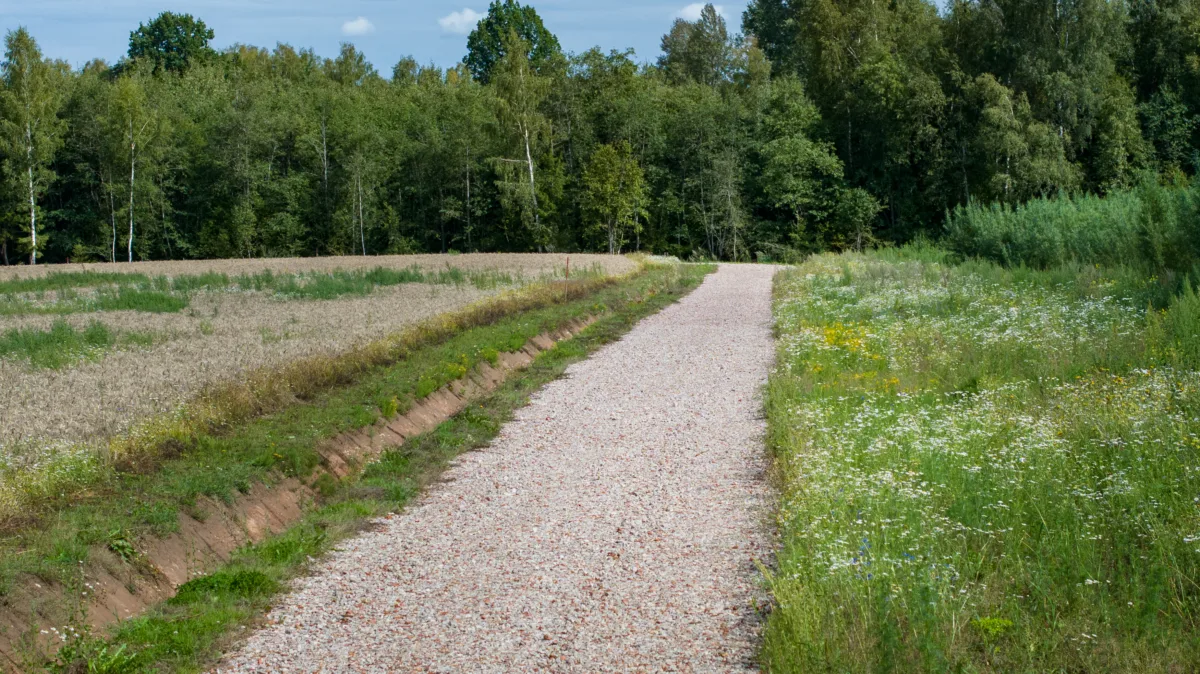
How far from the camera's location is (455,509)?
30.3 ft

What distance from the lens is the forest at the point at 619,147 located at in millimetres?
51844

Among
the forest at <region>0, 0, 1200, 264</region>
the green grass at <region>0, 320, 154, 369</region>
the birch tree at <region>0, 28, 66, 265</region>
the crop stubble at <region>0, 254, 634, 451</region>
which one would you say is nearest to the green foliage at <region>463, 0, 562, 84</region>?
the forest at <region>0, 0, 1200, 264</region>

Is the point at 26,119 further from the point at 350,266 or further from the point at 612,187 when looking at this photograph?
the point at 612,187

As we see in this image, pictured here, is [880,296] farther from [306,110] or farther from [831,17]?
[306,110]

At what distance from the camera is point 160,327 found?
19.7 metres

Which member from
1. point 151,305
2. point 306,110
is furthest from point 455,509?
point 306,110

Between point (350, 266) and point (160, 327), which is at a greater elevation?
point (350, 266)

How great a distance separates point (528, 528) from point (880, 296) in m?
15.8

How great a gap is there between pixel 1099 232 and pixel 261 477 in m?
22.7

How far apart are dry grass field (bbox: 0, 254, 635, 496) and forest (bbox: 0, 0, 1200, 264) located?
878 inches

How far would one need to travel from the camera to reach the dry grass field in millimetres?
10602

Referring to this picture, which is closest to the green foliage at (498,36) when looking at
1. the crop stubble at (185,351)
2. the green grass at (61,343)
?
the crop stubble at (185,351)

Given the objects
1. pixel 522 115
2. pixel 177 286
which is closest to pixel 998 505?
pixel 177 286

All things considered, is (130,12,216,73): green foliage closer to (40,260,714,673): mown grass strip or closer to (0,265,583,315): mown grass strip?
(0,265,583,315): mown grass strip
